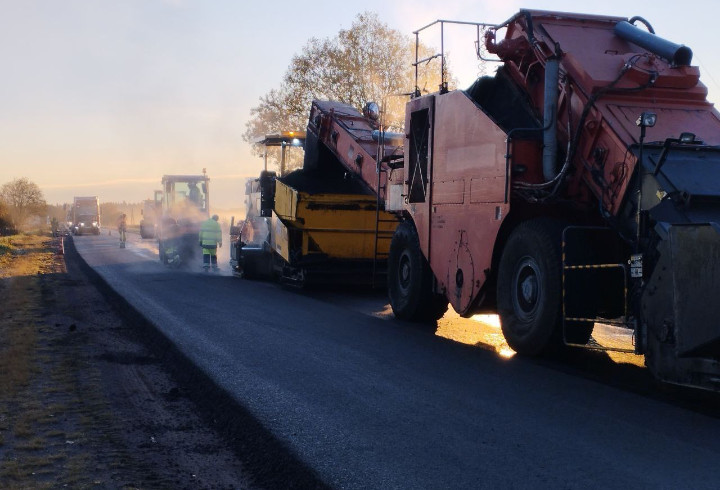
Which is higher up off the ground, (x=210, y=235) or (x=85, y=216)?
(x=85, y=216)

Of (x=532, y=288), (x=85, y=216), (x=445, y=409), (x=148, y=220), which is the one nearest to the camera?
(x=445, y=409)

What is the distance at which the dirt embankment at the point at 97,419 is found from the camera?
193 inches

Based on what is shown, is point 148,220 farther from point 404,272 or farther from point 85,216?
point 404,272

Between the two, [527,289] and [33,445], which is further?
[527,289]

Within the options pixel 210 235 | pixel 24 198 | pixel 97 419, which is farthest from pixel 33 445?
pixel 24 198

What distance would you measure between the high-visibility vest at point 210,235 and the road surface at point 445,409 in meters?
11.1

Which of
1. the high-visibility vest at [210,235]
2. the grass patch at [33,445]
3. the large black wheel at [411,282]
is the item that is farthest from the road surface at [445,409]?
the high-visibility vest at [210,235]

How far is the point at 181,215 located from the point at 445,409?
24.7 metres

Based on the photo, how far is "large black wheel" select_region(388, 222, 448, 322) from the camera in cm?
1105

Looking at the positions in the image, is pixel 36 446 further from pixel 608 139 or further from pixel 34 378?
pixel 608 139

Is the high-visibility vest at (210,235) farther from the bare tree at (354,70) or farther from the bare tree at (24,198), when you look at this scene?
the bare tree at (24,198)

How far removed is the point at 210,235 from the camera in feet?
71.9

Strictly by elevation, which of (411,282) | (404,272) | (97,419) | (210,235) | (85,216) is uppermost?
(85,216)

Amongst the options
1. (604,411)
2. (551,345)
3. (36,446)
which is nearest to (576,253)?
(551,345)
